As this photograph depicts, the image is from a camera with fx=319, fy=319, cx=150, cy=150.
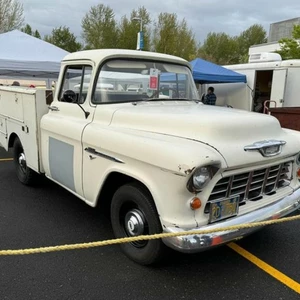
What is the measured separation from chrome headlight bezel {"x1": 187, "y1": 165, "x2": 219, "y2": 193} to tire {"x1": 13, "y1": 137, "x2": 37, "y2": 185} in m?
3.38

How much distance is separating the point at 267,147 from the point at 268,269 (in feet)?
3.91

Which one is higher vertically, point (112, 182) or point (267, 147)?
point (267, 147)

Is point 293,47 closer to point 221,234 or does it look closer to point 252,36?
point 221,234

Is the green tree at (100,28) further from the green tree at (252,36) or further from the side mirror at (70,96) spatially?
the side mirror at (70,96)

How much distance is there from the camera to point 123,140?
2904 millimetres

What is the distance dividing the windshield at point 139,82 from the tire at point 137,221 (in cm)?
120

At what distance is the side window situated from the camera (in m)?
3.75

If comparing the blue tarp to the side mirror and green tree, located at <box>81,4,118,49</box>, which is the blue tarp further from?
green tree, located at <box>81,4,118,49</box>

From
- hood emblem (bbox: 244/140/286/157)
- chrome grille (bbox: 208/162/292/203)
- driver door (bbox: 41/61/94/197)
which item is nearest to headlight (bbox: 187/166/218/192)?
chrome grille (bbox: 208/162/292/203)

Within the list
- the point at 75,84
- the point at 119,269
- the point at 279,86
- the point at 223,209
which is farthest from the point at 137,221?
the point at 279,86

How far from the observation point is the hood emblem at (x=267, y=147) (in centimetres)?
275

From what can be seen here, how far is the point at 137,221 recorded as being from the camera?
2.90 meters

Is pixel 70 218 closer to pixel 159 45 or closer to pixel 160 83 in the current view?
pixel 160 83

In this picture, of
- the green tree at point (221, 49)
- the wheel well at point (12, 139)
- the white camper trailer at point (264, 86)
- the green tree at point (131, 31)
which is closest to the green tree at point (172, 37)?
the green tree at point (131, 31)
